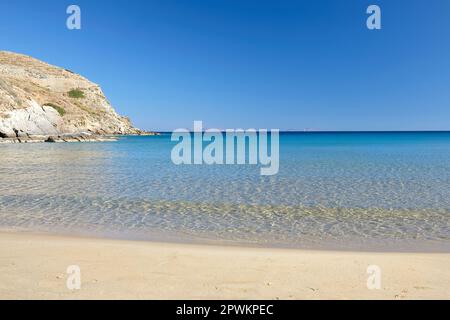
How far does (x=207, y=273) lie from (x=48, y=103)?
106 meters

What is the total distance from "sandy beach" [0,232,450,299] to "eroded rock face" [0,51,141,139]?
245 ft

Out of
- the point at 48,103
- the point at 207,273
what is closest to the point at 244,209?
the point at 207,273

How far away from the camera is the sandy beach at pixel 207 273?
572 centimetres

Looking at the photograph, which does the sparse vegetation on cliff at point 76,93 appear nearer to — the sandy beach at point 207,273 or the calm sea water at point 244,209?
the calm sea water at point 244,209

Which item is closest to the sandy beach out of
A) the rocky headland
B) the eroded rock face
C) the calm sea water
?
the calm sea water

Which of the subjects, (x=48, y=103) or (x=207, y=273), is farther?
(x=48, y=103)

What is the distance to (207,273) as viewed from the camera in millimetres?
6656

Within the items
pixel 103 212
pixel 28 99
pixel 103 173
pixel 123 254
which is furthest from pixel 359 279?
pixel 28 99

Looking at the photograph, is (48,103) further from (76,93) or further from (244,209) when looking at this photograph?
(244,209)

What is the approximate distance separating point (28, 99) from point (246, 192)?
7688cm

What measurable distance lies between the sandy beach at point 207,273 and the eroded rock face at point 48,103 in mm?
74784

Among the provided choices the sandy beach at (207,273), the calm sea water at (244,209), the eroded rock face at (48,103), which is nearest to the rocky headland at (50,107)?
the eroded rock face at (48,103)
